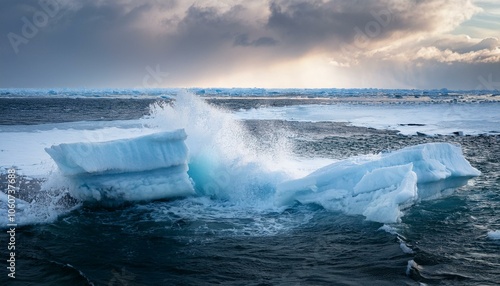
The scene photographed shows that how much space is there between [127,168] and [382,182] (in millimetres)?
6555

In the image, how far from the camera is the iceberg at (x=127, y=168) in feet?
33.4

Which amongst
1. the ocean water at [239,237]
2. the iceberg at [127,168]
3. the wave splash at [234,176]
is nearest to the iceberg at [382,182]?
the wave splash at [234,176]

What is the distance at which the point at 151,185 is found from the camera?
10.9 m

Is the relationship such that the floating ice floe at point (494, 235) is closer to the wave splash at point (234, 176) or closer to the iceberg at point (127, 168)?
the wave splash at point (234, 176)

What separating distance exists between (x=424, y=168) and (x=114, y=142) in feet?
28.1

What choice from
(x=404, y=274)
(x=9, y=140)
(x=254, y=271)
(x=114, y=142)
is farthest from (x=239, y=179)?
(x=9, y=140)

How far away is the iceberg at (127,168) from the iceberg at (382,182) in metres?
2.92

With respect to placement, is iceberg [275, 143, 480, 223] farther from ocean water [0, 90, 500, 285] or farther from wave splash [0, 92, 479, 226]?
ocean water [0, 90, 500, 285]

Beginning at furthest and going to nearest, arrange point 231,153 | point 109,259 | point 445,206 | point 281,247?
1. point 231,153
2. point 445,206
3. point 281,247
4. point 109,259

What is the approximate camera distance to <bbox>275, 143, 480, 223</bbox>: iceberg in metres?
9.56

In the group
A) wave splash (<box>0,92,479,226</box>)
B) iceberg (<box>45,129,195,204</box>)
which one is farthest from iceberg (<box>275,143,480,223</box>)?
iceberg (<box>45,129,195,204</box>)

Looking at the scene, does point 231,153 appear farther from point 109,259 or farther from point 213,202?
point 109,259

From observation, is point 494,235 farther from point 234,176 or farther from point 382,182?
point 234,176

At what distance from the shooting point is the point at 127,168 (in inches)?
420
